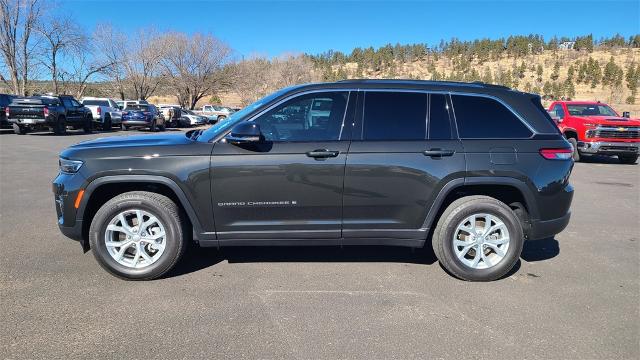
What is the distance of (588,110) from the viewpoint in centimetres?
1472

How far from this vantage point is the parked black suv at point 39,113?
19719 millimetres

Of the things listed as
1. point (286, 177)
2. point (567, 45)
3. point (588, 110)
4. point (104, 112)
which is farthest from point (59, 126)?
point (567, 45)

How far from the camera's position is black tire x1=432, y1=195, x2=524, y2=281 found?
4121mm

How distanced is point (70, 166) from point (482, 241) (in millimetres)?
3882

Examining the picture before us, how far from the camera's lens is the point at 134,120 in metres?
25.7

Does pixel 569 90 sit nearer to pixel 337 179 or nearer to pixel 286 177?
pixel 337 179

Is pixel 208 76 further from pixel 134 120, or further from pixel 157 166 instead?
pixel 157 166

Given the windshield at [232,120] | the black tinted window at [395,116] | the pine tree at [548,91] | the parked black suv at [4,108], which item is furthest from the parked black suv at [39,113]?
the pine tree at [548,91]

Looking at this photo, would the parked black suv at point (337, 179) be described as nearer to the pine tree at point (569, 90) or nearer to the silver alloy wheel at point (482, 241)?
the silver alloy wheel at point (482, 241)

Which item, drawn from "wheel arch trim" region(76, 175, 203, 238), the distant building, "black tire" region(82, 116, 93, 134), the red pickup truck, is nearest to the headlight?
"wheel arch trim" region(76, 175, 203, 238)

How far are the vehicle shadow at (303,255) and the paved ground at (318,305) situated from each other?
22 mm

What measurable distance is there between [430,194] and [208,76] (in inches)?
1862

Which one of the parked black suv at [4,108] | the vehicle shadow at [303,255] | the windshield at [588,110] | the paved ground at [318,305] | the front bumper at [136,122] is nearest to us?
the paved ground at [318,305]

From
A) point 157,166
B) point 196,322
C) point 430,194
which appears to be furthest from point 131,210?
point 430,194
